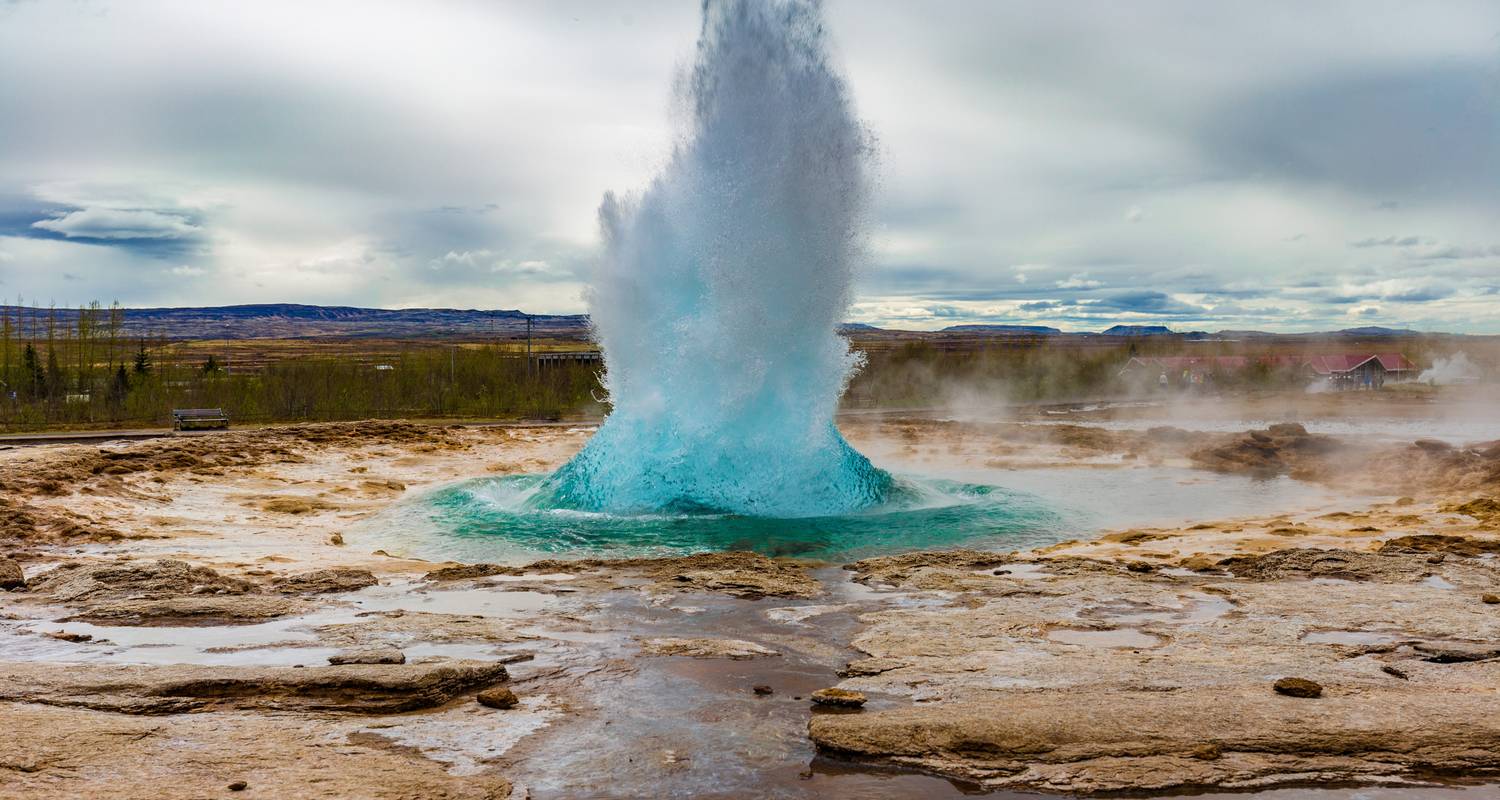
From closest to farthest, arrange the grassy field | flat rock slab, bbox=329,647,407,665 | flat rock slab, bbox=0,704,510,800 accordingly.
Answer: flat rock slab, bbox=0,704,510,800 → flat rock slab, bbox=329,647,407,665 → the grassy field

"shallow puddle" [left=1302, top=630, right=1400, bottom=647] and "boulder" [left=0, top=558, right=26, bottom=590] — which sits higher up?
"shallow puddle" [left=1302, top=630, right=1400, bottom=647]

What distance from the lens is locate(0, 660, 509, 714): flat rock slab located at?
5801mm

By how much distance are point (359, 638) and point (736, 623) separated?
2878 mm

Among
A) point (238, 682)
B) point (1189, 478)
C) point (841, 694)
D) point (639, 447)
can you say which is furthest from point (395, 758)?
point (1189, 478)

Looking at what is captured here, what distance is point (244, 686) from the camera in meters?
6.10

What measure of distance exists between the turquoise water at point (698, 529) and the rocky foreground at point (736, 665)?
1204 millimetres

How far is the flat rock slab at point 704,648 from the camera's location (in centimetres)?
725

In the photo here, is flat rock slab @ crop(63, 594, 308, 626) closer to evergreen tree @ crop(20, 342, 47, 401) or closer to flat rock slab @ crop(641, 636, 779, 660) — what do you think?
flat rock slab @ crop(641, 636, 779, 660)

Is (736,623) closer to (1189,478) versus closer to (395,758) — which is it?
(395,758)

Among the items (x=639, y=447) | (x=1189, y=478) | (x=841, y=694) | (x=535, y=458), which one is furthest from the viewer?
(x=535, y=458)

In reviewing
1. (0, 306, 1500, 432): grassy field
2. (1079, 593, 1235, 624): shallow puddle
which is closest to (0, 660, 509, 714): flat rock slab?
(1079, 593, 1235, 624): shallow puddle

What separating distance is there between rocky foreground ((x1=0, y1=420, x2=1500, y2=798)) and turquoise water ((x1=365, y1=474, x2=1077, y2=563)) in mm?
1204

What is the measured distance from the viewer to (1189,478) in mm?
21125

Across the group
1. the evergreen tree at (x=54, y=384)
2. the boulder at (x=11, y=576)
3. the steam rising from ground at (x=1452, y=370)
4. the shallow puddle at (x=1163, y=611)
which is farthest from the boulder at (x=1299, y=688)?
the steam rising from ground at (x=1452, y=370)
